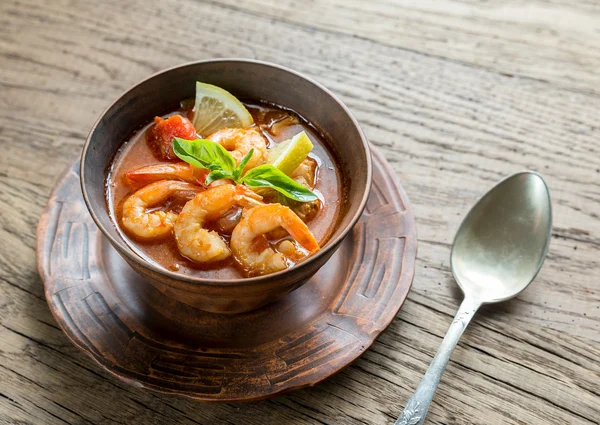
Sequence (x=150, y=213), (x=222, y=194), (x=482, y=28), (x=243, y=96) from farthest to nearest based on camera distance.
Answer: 1. (x=482, y=28)
2. (x=243, y=96)
3. (x=150, y=213)
4. (x=222, y=194)

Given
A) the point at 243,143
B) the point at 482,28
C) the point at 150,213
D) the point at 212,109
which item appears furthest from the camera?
the point at 482,28

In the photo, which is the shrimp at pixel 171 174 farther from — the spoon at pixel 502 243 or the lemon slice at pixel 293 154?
the spoon at pixel 502 243

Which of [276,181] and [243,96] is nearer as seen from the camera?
[276,181]

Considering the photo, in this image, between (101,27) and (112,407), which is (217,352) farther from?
(101,27)

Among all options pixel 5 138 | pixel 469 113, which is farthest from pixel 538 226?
pixel 5 138

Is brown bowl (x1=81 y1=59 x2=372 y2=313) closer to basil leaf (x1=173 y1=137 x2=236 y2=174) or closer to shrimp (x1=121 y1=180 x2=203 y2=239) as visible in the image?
shrimp (x1=121 y1=180 x2=203 y2=239)

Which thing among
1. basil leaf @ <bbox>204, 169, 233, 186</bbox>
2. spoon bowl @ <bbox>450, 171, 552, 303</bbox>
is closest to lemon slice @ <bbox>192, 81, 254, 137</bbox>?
basil leaf @ <bbox>204, 169, 233, 186</bbox>

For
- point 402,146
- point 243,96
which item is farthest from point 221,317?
point 402,146

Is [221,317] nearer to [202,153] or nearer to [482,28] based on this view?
[202,153]
